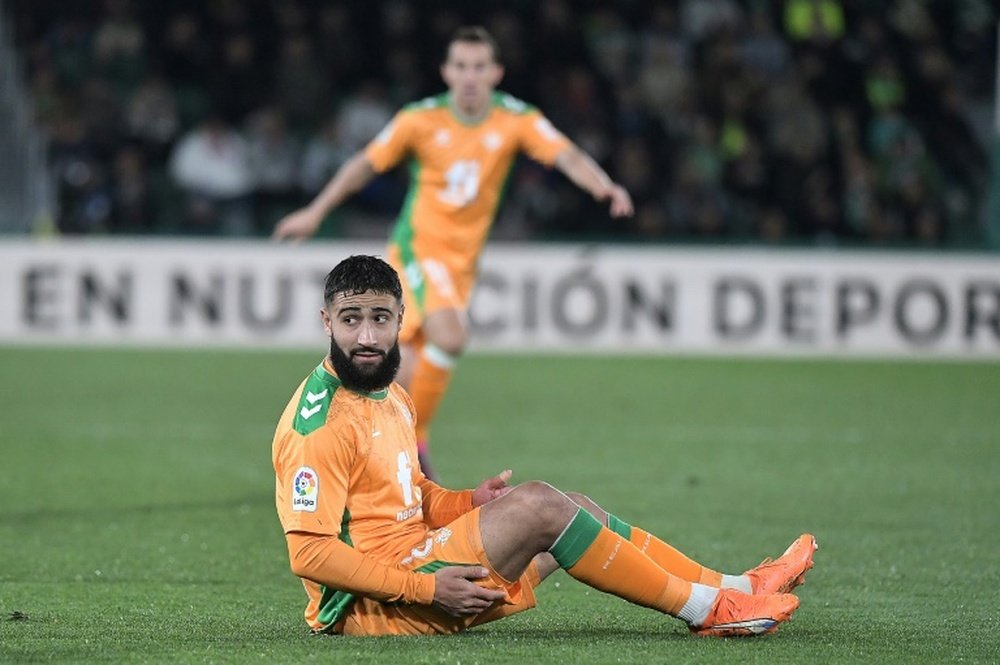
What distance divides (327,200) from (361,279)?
411cm

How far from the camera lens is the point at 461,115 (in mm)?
9492

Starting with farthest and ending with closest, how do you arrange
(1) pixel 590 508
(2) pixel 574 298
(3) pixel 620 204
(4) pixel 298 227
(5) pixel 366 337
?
(2) pixel 574 298 → (4) pixel 298 227 → (3) pixel 620 204 → (1) pixel 590 508 → (5) pixel 366 337

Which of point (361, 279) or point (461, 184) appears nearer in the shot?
point (361, 279)

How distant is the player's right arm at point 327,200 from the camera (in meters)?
8.65

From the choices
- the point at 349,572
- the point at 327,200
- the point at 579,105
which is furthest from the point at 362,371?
the point at 579,105

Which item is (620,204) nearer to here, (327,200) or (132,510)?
(327,200)


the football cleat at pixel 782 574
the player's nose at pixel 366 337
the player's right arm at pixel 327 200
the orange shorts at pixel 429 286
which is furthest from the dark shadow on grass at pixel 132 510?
the football cleat at pixel 782 574

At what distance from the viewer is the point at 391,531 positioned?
5.19 metres

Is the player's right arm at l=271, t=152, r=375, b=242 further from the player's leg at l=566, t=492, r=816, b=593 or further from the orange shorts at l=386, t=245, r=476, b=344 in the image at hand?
the player's leg at l=566, t=492, r=816, b=593

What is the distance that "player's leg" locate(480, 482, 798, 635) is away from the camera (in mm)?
5059

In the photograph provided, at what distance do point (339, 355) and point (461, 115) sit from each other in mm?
4590

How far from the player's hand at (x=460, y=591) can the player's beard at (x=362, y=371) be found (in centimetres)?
57

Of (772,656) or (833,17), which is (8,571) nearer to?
(772,656)

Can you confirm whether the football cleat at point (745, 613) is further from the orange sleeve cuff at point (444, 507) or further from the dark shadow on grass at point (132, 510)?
the dark shadow on grass at point (132, 510)
